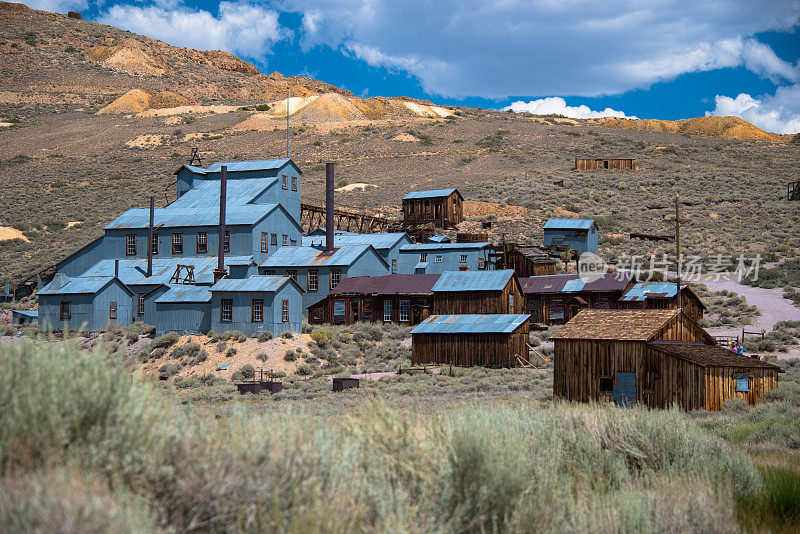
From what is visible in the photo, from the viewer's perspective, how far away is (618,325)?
2350 centimetres

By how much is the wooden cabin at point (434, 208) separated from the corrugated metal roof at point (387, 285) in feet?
55.7

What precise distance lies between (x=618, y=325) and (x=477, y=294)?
52.9 ft

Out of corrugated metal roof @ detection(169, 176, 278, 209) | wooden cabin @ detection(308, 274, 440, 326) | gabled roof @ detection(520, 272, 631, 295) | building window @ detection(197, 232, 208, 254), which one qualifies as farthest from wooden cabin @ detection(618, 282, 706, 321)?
corrugated metal roof @ detection(169, 176, 278, 209)

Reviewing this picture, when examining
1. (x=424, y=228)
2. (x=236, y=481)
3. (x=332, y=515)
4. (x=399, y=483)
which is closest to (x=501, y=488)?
(x=399, y=483)

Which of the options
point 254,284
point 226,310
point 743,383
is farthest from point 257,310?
point 743,383

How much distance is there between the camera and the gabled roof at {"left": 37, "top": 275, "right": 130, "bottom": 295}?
4381cm

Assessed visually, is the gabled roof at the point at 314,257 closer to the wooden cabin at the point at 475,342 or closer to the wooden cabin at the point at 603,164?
the wooden cabin at the point at 475,342

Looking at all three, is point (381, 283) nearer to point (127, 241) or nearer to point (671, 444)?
point (127, 241)

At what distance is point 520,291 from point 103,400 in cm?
3553

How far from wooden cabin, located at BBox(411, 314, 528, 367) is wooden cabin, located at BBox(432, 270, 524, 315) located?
232cm

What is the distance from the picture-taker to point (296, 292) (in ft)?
137

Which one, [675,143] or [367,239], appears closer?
[367,239]

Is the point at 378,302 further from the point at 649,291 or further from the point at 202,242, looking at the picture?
the point at 649,291

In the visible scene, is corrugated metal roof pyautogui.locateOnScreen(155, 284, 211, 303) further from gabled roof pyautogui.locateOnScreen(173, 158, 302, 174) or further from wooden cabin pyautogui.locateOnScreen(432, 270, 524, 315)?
gabled roof pyautogui.locateOnScreen(173, 158, 302, 174)
